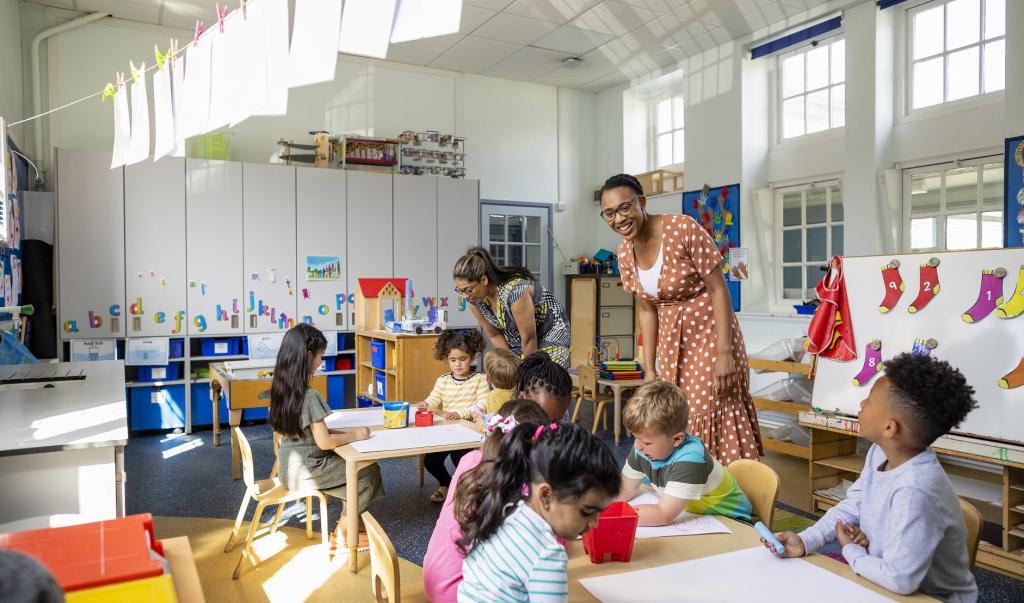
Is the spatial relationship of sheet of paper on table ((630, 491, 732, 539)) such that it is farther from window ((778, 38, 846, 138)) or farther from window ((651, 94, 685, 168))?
window ((651, 94, 685, 168))

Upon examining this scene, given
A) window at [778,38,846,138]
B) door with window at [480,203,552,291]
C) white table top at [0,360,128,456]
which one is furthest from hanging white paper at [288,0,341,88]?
door with window at [480,203,552,291]

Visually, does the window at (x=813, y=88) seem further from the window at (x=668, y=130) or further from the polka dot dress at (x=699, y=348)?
the polka dot dress at (x=699, y=348)

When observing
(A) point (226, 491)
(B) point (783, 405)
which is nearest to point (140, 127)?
(A) point (226, 491)

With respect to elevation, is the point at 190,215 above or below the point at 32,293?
above

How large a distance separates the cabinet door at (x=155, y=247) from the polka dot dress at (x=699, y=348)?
474 cm

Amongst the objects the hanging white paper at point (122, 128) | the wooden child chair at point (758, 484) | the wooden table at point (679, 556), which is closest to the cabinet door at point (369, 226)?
the hanging white paper at point (122, 128)

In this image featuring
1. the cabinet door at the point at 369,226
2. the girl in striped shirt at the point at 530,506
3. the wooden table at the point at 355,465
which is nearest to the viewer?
the girl in striped shirt at the point at 530,506

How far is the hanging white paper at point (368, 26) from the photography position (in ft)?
5.48

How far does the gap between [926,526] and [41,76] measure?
22.9 ft

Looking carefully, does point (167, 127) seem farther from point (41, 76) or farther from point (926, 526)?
point (41, 76)

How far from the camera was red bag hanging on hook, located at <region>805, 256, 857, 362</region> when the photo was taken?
3.51 meters

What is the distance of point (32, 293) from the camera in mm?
5434

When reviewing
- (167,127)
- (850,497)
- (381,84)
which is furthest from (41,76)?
(850,497)

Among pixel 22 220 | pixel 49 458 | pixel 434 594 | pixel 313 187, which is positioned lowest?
pixel 434 594
